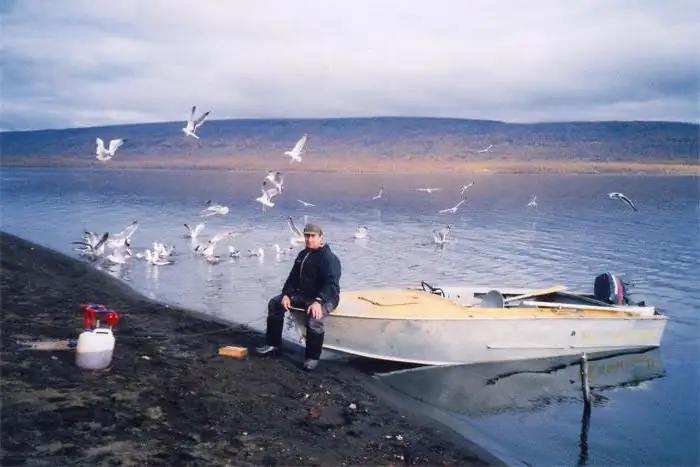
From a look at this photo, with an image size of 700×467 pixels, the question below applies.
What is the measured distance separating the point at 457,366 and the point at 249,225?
27322 mm

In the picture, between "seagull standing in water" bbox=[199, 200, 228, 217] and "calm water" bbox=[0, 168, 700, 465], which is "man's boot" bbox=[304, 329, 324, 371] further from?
"seagull standing in water" bbox=[199, 200, 228, 217]

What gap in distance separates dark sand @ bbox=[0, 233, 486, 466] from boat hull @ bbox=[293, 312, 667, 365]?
23.2 inches

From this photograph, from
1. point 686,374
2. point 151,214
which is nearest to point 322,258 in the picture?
point 686,374

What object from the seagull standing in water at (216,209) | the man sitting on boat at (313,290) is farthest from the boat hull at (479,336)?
the seagull standing in water at (216,209)

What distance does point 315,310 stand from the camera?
368 inches

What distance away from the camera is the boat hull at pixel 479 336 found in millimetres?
10719

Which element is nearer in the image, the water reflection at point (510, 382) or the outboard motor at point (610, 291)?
the water reflection at point (510, 382)

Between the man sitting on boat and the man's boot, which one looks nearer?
the man sitting on boat

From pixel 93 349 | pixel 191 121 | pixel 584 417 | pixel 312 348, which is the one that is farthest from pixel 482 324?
pixel 191 121

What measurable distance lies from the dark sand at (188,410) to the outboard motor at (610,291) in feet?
18.9

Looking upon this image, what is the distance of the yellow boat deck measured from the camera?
1080 centimetres

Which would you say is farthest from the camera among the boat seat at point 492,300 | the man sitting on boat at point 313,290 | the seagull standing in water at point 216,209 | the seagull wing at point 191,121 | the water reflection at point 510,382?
the seagull standing in water at point 216,209

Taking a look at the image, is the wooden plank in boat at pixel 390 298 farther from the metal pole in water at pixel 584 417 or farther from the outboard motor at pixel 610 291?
the outboard motor at pixel 610 291

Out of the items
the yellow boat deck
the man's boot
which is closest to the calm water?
the yellow boat deck
